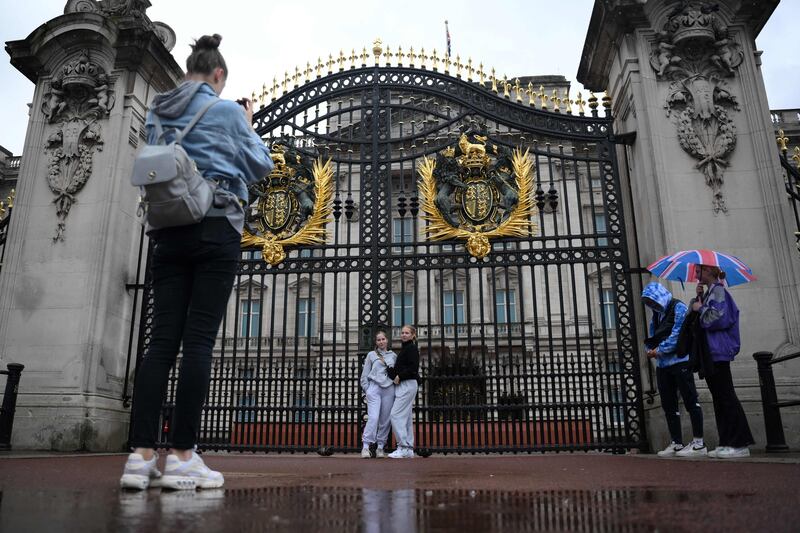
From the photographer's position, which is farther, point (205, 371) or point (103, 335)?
point (103, 335)

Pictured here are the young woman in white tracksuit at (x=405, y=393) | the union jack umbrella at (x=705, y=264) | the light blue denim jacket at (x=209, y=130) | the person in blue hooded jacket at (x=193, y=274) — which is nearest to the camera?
the person in blue hooded jacket at (x=193, y=274)

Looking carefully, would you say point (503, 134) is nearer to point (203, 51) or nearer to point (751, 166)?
point (751, 166)

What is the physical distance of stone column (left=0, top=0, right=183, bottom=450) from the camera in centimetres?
831

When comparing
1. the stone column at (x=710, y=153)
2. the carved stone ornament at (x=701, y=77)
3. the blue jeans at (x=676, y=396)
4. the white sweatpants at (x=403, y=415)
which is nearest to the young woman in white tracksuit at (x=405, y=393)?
the white sweatpants at (x=403, y=415)

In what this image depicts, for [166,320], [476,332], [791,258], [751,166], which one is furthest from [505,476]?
[476,332]

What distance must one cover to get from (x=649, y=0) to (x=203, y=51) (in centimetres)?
727

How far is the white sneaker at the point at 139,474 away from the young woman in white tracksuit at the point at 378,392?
5.57m

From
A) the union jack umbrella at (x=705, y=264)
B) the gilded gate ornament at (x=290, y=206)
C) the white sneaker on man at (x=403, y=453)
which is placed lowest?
the white sneaker on man at (x=403, y=453)

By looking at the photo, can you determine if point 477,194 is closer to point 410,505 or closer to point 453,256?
point 453,256

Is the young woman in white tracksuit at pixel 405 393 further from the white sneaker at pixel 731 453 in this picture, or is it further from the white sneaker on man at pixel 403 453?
the white sneaker at pixel 731 453

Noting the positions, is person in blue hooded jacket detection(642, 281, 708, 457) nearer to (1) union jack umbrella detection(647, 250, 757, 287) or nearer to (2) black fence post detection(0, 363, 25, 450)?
(1) union jack umbrella detection(647, 250, 757, 287)

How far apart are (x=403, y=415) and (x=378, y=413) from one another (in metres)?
0.34

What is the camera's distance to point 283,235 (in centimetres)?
942

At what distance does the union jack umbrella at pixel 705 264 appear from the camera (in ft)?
21.0
